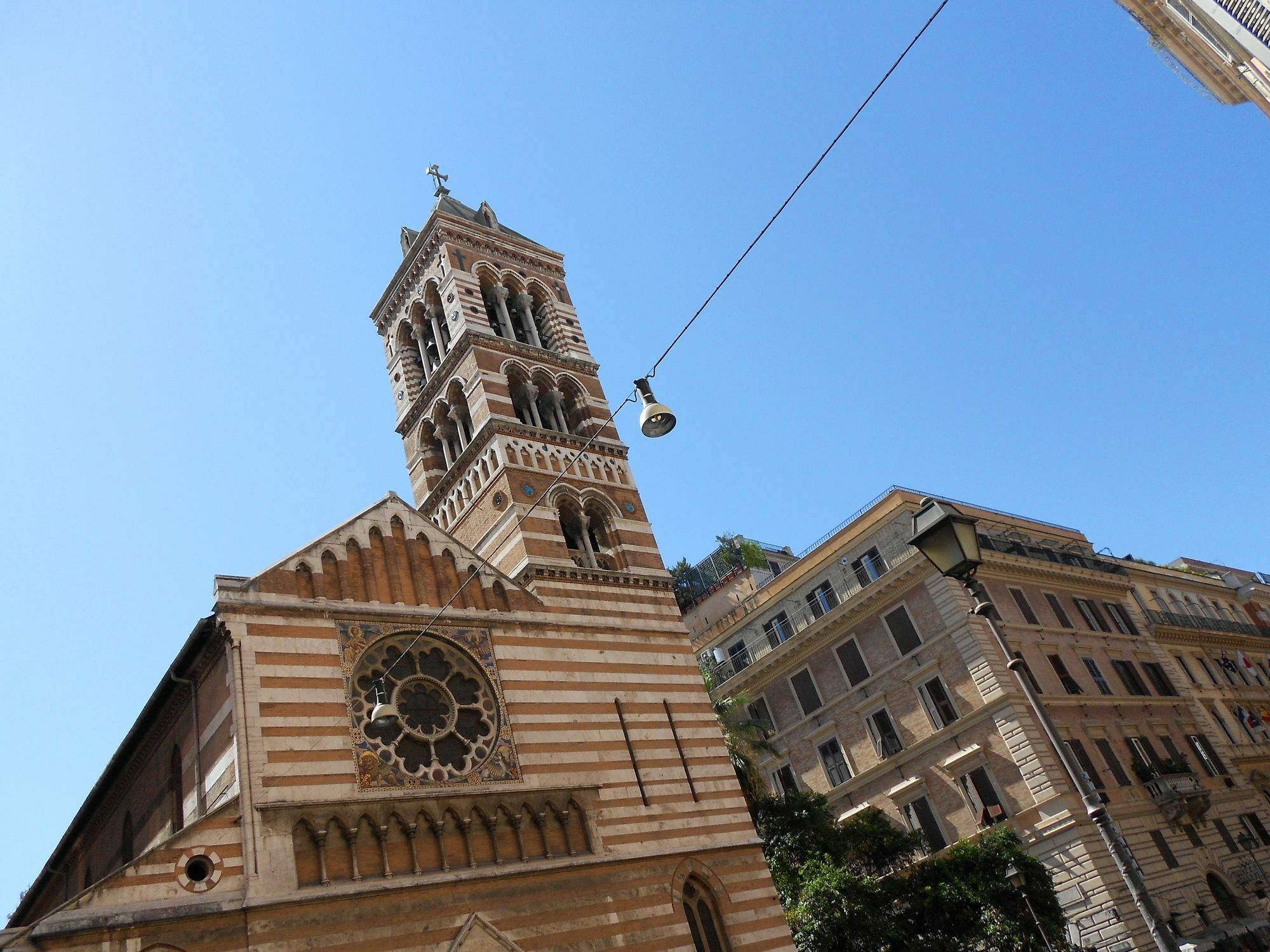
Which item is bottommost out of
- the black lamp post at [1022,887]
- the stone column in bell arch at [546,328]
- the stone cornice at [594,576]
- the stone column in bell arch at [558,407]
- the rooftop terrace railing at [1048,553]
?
the black lamp post at [1022,887]

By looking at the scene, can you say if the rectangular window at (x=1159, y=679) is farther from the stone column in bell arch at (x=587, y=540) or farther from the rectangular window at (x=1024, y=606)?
the stone column in bell arch at (x=587, y=540)

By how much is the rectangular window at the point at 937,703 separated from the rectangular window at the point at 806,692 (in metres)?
4.24

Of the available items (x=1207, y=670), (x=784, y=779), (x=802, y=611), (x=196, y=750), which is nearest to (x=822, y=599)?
(x=802, y=611)

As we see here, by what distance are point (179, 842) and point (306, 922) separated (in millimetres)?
2104

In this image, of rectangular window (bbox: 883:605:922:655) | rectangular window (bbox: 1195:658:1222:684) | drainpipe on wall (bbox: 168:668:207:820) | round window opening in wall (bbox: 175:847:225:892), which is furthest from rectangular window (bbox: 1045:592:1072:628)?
round window opening in wall (bbox: 175:847:225:892)

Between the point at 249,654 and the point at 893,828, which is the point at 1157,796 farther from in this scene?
the point at 249,654

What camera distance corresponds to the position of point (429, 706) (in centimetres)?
1770

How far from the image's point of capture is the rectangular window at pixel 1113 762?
3183cm

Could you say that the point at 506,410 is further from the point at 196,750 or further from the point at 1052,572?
the point at 1052,572

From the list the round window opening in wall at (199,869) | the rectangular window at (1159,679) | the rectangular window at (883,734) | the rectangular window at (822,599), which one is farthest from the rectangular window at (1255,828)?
the round window opening in wall at (199,869)

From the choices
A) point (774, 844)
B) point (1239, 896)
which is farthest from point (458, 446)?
point (1239, 896)

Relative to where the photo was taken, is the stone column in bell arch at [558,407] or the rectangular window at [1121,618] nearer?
the stone column in bell arch at [558,407]

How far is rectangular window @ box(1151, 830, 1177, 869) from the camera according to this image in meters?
30.8

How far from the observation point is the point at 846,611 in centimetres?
3469
